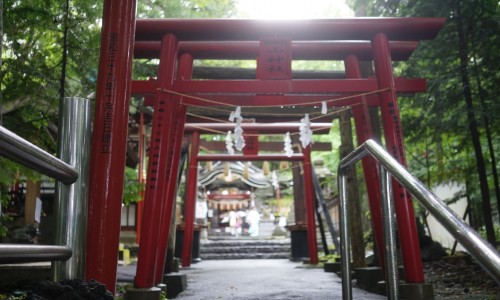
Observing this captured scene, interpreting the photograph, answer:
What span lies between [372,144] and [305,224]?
34.0 feet

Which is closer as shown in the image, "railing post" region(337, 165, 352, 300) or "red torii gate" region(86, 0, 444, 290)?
"railing post" region(337, 165, 352, 300)

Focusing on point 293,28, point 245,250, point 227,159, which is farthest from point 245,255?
point 293,28

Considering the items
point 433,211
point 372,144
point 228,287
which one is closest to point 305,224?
point 228,287

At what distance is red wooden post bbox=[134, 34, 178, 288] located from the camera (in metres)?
5.20

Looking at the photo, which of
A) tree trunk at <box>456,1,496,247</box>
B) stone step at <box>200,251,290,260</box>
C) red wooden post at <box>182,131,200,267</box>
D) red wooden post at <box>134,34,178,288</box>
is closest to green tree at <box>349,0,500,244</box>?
tree trunk at <box>456,1,496,247</box>

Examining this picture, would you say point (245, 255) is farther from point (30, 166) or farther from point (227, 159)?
point (30, 166)

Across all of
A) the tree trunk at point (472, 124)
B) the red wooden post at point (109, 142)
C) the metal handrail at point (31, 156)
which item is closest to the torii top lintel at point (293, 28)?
the tree trunk at point (472, 124)

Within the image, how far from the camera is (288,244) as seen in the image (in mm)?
19406

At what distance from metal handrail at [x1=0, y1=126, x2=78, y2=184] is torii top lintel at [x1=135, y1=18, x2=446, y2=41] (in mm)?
4248

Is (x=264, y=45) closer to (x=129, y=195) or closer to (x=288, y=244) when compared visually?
(x=129, y=195)

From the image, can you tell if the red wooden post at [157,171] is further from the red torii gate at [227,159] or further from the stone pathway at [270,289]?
the red torii gate at [227,159]

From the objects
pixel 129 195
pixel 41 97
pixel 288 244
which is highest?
pixel 41 97

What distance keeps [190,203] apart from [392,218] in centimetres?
1004

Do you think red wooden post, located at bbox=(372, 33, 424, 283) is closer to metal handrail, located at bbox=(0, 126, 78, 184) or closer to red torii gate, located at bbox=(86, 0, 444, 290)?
red torii gate, located at bbox=(86, 0, 444, 290)
